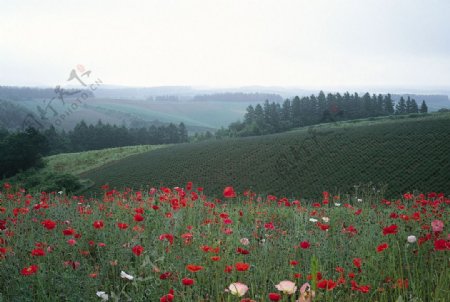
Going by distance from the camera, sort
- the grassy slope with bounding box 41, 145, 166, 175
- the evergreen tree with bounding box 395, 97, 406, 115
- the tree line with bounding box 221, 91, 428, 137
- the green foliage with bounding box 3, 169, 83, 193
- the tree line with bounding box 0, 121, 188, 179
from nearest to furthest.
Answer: the green foliage with bounding box 3, 169, 83, 193 → the tree line with bounding box 0, 121, 188, 179 → the grassy slope with bounding box 41, 145, 166, 175 → the tree line with bounding box 221, 91, 428, 137 → the evergreen tree with bounding box 395, 97, 406, 115

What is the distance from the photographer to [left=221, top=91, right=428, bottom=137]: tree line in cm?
10125

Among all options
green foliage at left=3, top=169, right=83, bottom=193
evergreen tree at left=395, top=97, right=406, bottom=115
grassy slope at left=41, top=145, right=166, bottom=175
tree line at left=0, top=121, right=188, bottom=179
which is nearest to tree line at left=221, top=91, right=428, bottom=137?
evergreen tree at left=395, top=97, right=406, bottom=115

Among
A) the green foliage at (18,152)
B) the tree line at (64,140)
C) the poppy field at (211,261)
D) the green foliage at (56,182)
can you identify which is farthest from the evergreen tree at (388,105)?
the poppy field at (211,261)

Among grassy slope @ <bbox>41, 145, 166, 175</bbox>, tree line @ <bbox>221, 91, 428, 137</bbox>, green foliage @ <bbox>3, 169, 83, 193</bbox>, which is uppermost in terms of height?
tree line @ <bbox>221, 91, 428, 137</bbox>

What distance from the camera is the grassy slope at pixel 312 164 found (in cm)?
3609

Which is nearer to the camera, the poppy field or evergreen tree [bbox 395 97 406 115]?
the poppy field

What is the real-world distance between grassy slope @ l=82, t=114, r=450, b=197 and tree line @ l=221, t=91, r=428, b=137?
48.4 m

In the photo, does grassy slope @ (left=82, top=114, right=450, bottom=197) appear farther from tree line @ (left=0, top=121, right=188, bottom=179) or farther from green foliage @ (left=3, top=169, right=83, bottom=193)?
tree line @ (left=0, top=121, right=188, bottom=179)

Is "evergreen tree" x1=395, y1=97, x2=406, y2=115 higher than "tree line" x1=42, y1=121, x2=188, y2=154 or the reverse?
higher

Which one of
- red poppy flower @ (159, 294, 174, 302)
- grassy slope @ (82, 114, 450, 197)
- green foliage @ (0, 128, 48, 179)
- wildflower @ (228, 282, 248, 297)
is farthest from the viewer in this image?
green foliage @ (0, 128, 48, 179)

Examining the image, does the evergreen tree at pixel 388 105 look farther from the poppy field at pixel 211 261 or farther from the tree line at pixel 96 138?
the poppy field at pixel 211 261

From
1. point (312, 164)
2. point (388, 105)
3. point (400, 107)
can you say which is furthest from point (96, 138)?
point (400, 107)

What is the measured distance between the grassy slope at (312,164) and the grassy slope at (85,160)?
603 cm

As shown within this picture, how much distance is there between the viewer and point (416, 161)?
124 feet
